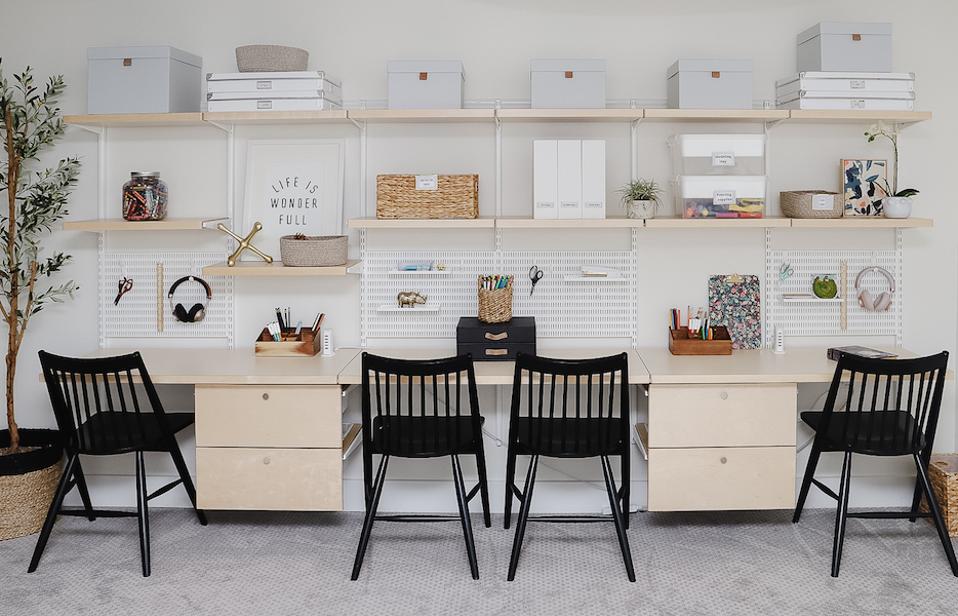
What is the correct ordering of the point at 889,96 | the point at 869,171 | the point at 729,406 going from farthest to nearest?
1. the point at 869,171
2. the point at 889,96
3. the point at 729,406

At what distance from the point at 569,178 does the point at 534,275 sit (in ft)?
1.64

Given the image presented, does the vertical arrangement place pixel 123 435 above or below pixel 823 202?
below

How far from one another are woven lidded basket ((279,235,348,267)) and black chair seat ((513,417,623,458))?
1050 mm

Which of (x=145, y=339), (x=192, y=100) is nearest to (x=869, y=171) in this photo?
(x=192, y=100)

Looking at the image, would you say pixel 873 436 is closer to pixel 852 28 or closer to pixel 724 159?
pixel 724 159

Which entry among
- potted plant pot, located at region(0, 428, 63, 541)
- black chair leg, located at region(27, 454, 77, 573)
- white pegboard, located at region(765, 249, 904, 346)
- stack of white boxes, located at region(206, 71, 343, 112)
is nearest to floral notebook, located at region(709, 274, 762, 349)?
white pegboard, located at region(765, 249, 904, 346)

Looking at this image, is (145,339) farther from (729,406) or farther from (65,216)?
(729,406)

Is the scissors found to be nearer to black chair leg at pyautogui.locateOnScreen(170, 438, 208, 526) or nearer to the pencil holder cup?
the pencil holder cup

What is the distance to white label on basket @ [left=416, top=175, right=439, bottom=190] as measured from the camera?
3.62 m

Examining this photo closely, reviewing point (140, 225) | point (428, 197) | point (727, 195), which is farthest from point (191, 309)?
point (727, 195)

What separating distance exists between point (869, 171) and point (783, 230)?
431 mm

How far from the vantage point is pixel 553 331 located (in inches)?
155

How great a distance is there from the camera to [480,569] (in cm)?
332

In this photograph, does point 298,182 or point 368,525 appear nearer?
point 368,525
